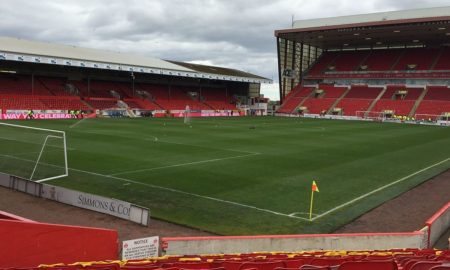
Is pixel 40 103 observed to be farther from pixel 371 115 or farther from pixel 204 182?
pixel 371 115

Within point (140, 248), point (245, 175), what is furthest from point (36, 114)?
point (140, 248)

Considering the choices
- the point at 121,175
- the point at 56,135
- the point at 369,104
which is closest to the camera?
the point at 121,175

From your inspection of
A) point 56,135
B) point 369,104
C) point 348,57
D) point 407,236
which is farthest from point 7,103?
point 348,57

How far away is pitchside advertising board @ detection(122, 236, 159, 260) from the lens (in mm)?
9102

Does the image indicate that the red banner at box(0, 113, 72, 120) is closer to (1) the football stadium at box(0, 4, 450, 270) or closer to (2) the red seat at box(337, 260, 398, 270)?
(1) the football stadium at box(0, 4, 450, 270)

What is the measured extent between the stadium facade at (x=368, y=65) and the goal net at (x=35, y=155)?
57885 millimetres

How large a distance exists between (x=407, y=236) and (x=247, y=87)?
81871mm

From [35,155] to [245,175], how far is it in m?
11.9

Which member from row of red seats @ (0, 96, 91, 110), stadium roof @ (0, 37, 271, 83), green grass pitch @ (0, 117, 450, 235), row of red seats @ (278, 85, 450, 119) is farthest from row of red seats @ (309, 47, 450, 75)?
green grass pitch @ (0, 117, 450, 235)

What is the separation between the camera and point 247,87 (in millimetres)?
92250

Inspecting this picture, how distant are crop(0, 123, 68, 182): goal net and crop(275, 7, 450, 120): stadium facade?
57.9 m

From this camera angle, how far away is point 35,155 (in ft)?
79.5

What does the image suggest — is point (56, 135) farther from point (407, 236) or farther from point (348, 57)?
point (348, 57)

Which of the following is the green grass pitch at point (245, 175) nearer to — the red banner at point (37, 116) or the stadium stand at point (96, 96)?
the red banner at point (37, 116)
